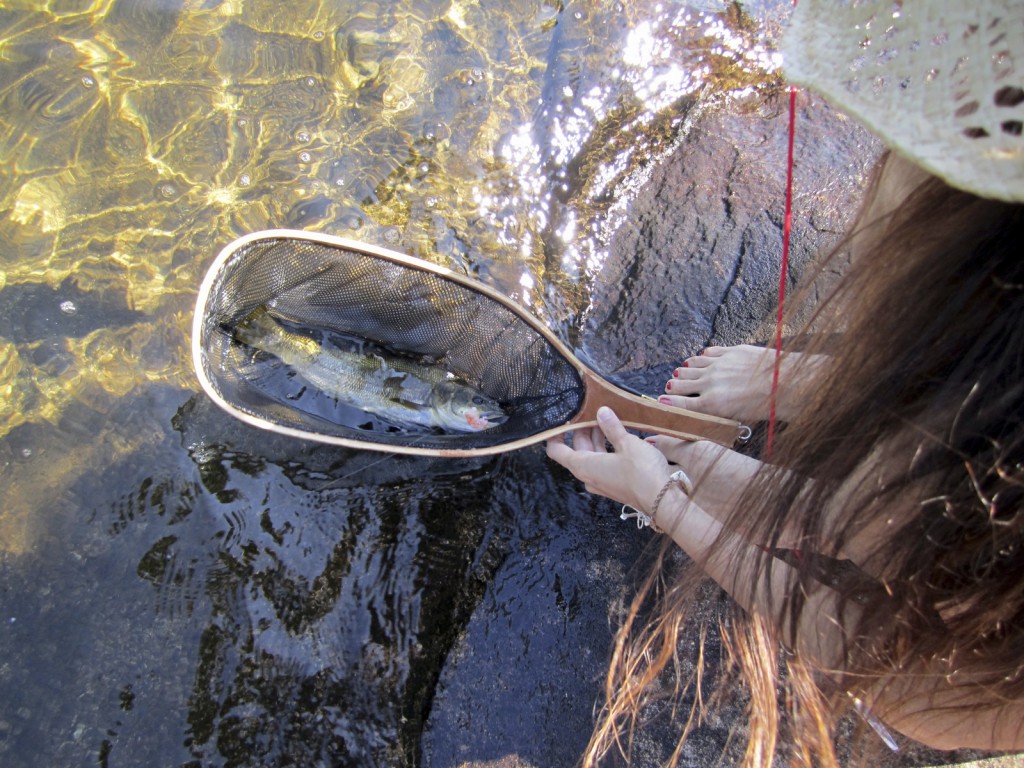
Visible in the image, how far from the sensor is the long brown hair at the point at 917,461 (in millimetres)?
1157

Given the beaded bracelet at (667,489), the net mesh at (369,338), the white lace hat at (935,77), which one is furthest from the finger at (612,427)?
the white lace hat at (935,77)

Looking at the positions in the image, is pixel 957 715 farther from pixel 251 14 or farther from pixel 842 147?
pixel 251 14

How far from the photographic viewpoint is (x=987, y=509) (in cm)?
122

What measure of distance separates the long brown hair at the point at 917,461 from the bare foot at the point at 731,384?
0.81 metres

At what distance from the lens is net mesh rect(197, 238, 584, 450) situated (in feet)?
8.79

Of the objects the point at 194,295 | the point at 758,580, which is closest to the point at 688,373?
the point at 758,580

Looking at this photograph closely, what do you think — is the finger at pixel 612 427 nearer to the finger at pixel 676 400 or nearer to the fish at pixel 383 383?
the finger at pixel 676 400

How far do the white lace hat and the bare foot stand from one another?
4.63 feet

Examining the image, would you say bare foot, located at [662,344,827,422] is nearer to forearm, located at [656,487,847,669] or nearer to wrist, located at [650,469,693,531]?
wrist, located at [650,469,693,531]

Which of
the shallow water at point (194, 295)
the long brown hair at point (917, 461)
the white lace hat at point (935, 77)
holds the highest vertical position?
the white lace hat at point (935, 77)

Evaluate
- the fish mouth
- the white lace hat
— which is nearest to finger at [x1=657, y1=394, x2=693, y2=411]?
the fish mouth

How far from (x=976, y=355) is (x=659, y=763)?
1.92m

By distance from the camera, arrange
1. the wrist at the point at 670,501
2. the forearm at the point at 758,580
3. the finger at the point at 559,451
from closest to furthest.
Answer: the forearm at the point at 758,580 → the wrist at the point at 670,501 → the finger at the point at 559,451

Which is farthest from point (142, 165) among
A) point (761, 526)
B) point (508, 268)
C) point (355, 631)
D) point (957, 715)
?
point (957, 715)
